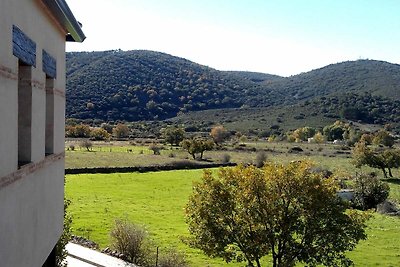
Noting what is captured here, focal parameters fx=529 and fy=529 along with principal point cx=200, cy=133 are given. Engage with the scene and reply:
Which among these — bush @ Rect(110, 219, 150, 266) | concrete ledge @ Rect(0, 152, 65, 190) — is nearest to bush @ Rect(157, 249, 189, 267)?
bush @ Rect(110, 219, 150, 266)

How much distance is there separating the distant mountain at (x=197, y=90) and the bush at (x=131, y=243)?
97.0 meters

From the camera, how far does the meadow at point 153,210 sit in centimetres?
2958

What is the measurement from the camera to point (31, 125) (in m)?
7.61

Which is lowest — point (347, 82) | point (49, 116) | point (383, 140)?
point (383, 140)

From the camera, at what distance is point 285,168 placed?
20078 mm

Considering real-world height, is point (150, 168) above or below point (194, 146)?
below

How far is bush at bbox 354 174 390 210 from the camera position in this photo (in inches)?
1939

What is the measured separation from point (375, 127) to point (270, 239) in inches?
4710

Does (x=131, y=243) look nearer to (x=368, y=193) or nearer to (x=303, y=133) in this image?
(x=368, y=193)

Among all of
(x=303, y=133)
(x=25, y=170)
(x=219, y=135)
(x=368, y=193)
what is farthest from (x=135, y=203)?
(x=303, y=133)

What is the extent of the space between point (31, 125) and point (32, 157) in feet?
1.56

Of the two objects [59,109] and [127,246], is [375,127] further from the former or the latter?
[59,109]

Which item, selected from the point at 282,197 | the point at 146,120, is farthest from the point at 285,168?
the point at 146,120

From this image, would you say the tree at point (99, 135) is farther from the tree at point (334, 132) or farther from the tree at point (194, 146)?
the tree at point (334, 132)
